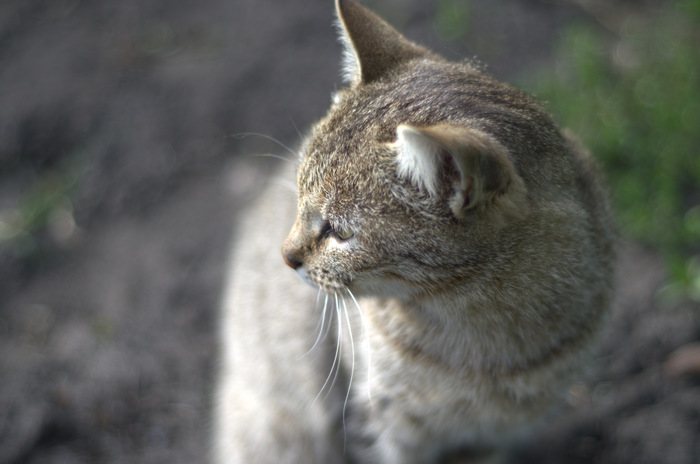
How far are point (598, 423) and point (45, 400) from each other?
2628mm

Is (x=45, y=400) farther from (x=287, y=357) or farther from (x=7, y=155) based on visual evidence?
(x=7, y=155)

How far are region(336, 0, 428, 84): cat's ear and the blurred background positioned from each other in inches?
17.6

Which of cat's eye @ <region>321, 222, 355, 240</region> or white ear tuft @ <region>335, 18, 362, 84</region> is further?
white ear tuft @ <region>335, 18, 362, 84</region>

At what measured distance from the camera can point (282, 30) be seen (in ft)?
14.1

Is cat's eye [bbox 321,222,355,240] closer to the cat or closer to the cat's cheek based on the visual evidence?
the cat

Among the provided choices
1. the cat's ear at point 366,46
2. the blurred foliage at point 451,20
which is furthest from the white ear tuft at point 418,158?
the blurred foliage at point 451,20

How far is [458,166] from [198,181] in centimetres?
278

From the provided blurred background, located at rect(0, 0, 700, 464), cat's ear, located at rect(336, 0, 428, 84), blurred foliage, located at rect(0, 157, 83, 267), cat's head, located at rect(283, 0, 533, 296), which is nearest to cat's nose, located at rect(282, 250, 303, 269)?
cat's head, located at rect(283, 0, 533, 296)

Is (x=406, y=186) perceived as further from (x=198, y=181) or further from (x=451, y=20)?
(x=451, y=20)

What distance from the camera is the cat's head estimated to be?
1317 mm

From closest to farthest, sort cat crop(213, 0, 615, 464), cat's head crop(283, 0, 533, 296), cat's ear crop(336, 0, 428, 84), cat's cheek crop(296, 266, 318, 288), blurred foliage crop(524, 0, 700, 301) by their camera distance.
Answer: cat's head crop(283, 0, 533, 296)
cat crop(213, 0, 615, 464)
cat's cheek crop(296, 266, 318, 288)
cat's ear crop(336, 0, 428, 84)
blurred foliage crop(524, 0, 700, 301)

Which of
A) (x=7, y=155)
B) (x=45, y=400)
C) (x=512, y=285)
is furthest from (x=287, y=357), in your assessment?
(x=7, y=155)

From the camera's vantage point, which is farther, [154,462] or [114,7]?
[114,7]

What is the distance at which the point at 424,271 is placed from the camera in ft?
4.89
